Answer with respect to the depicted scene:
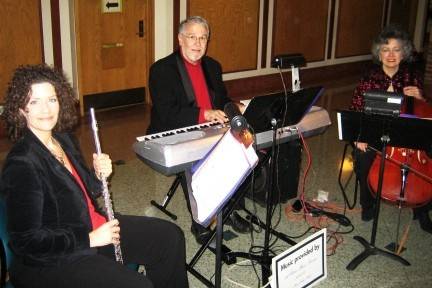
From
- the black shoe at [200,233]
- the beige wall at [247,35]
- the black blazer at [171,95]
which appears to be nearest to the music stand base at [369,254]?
the black shoe at [200,233]

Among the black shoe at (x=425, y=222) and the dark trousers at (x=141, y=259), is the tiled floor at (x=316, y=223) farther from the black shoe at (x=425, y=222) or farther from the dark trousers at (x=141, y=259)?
the dark trousers at (x=141, y=259)

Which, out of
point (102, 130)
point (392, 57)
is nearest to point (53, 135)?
point (392, 57)

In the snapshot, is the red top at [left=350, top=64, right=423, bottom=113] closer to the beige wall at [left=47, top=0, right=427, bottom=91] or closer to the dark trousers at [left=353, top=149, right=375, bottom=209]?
the dark trousers at [left=353, top=149, right=375, bottom=209]

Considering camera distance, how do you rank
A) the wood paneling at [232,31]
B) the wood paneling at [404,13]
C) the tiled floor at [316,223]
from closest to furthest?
the tiled floor at [316,223] < the wood paneling at [232,31] < the wood paneling at [404,13]

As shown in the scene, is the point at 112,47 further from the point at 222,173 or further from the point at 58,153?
the point at 222,173

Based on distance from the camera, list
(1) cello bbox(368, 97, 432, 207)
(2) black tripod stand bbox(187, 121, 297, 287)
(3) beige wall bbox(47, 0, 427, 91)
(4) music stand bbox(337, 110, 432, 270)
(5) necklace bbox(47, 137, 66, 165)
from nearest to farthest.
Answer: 1. (5) necklace bbox(47, 137, 66, 165)
2. (2) black tripod stand bbox(187, 121, 297, 287)
3. (4) music stand bbox(337, 110, 432, 270)
4. (1) cello bbox(368, 97, 432, 207)
5. (3) beige wall bbox(47, 0, 427, 91)

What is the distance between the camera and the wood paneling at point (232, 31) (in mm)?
6473

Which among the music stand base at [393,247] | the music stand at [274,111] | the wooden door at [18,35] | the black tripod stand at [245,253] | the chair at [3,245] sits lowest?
the music stand base at [393,247]

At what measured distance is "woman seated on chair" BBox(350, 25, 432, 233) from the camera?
299cm

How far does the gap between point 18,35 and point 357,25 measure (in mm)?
6696

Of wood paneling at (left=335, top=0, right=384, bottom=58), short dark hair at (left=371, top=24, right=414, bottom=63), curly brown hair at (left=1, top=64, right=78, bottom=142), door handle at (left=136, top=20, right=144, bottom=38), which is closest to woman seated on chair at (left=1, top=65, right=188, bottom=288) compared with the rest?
curly brown hair at (left=1, top=64, right=78, bottom=142)

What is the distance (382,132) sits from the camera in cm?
243

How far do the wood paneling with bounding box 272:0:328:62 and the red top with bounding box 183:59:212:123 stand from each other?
482 cm

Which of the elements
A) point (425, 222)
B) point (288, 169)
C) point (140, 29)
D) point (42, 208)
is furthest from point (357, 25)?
point (42, 208)
